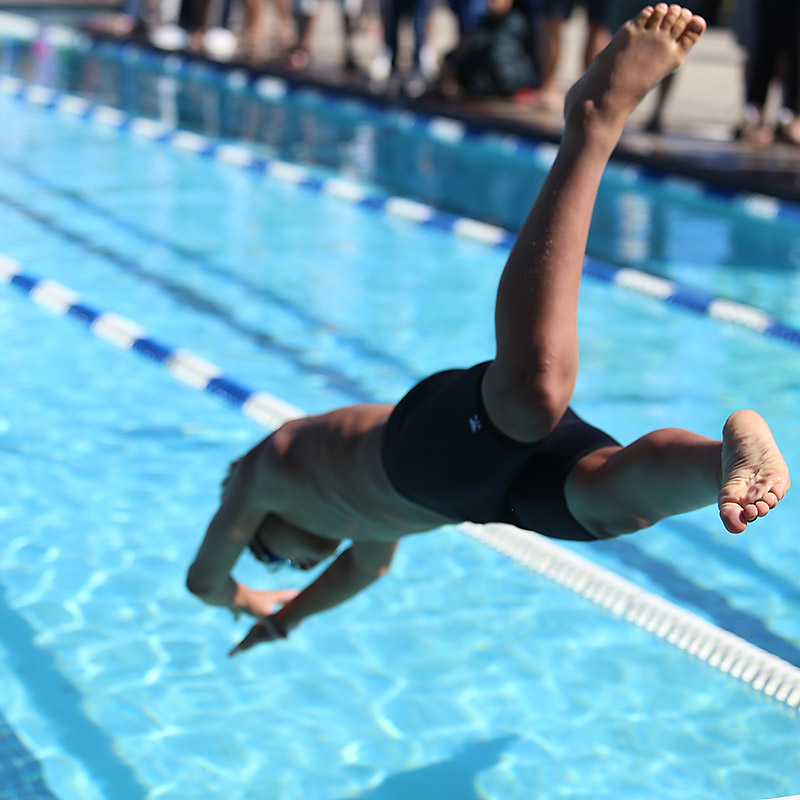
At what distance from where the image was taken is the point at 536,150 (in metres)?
9.04

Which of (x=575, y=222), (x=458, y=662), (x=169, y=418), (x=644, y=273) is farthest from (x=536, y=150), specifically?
(x=575, y=222)

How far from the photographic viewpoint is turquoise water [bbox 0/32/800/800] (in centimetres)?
295

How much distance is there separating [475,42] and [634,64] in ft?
26.5

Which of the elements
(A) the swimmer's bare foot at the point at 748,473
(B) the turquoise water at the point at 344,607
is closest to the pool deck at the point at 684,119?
(B) the turquoise water at the point at 344,607

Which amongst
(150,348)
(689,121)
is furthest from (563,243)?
(689,121)

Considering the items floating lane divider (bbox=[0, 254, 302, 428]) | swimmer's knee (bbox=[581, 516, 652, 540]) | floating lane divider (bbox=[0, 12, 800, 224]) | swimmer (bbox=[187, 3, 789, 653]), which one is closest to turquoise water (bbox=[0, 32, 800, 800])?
floating lane divider (bbox=[0, 254, 302, 428])

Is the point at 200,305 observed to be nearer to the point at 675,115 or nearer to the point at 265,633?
the point at 265,633

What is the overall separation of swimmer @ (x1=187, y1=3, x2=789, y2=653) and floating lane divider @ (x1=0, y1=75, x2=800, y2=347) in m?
3.19

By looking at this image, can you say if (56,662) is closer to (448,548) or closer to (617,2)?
(448,548)

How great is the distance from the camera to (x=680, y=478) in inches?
83.0

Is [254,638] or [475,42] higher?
[475,42]

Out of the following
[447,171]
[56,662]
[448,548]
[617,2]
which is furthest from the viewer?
[447,171]

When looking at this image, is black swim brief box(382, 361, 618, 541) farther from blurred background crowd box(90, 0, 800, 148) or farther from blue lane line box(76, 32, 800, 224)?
blurred background crowd box(90, 0, 800, 148)

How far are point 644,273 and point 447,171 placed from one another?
268 cm
